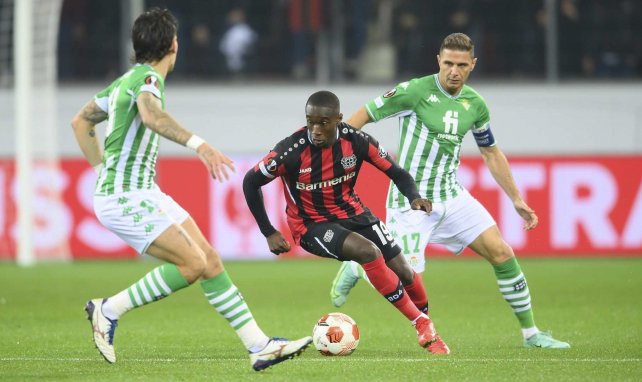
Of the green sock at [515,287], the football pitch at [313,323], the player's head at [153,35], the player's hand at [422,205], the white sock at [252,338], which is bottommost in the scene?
the football pitch at [313,323]

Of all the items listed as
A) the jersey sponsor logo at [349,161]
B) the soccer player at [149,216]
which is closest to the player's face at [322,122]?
the jersey sponsor logo at [349,161]

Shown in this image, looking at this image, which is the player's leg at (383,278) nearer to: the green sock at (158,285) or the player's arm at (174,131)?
the green sock at (158,285)

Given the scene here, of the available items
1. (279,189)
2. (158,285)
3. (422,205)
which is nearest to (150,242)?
(158,285)

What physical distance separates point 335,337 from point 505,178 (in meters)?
1.85

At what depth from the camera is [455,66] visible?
827cm

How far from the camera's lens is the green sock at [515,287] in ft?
27.1

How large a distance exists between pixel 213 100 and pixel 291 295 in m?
9.16

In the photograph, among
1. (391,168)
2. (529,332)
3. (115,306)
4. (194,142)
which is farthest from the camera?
(529,332)

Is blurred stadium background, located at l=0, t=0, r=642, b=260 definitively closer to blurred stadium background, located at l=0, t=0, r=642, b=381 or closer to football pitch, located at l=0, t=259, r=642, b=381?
blurred stadium background, located at l=0, t=0, r=642, b=381

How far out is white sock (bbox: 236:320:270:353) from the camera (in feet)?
22.0

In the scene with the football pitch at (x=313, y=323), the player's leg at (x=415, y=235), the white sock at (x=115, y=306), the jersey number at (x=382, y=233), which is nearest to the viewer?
the football pitch at (x=313, y=323)

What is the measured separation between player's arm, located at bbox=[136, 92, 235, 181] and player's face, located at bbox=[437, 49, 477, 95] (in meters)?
2.46

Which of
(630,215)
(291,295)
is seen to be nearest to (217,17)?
(630,215)

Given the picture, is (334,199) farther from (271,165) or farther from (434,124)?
(434,124)
